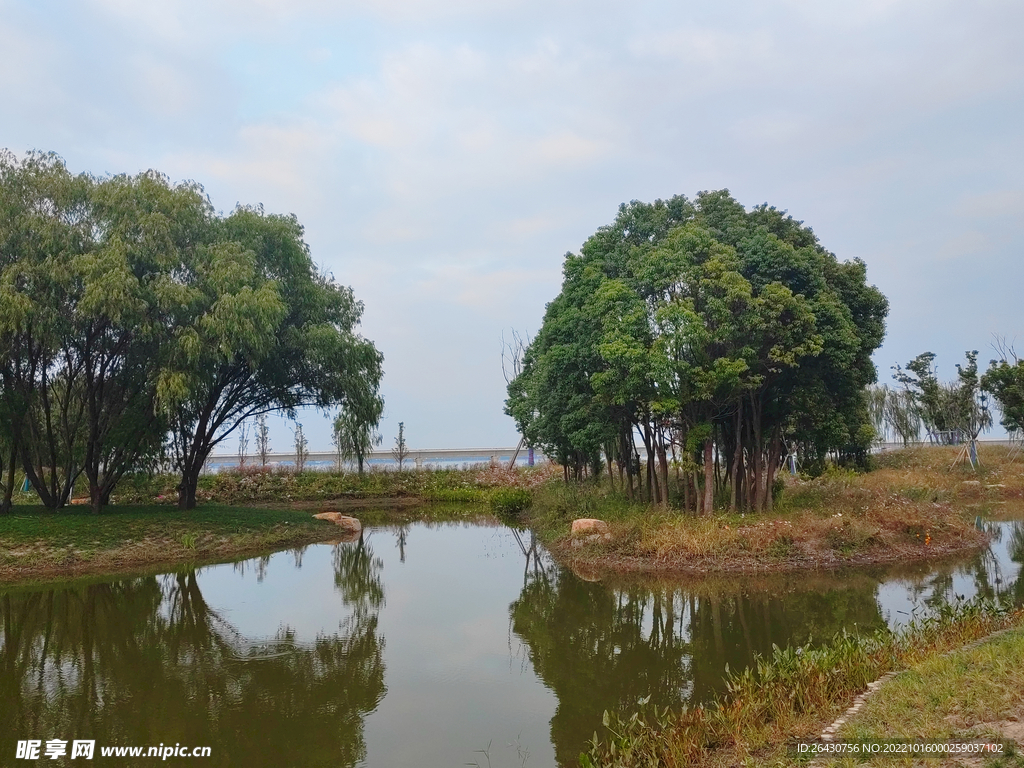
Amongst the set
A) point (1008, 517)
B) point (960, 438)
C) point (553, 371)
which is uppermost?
point (553, 371)

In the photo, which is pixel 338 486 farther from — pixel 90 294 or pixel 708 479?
pixel 708 479

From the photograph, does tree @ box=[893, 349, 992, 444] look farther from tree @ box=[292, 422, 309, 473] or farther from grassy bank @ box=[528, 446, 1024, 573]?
tree @ box=[292, 422, 309, 473]

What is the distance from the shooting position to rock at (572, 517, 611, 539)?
14.5m

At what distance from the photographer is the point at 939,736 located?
416 cm

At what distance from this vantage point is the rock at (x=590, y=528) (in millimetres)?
14496

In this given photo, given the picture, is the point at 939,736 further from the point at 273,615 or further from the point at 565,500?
the point at 565,500

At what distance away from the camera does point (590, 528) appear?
14688 millimetres

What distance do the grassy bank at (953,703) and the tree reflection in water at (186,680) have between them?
11.9ft

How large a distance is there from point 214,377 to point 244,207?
450cm

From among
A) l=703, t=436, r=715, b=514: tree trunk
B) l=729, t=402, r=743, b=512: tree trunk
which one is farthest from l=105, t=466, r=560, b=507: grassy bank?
l=703, t=436, r=715, b=514: tree trunk

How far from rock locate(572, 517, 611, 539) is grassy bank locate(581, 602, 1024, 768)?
24.8 feet

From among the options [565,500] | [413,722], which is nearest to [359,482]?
[565,500]

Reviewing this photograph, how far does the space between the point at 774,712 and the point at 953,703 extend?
46.2 inches

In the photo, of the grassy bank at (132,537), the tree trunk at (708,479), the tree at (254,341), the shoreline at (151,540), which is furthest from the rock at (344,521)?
the tree trunk at (708,479)
